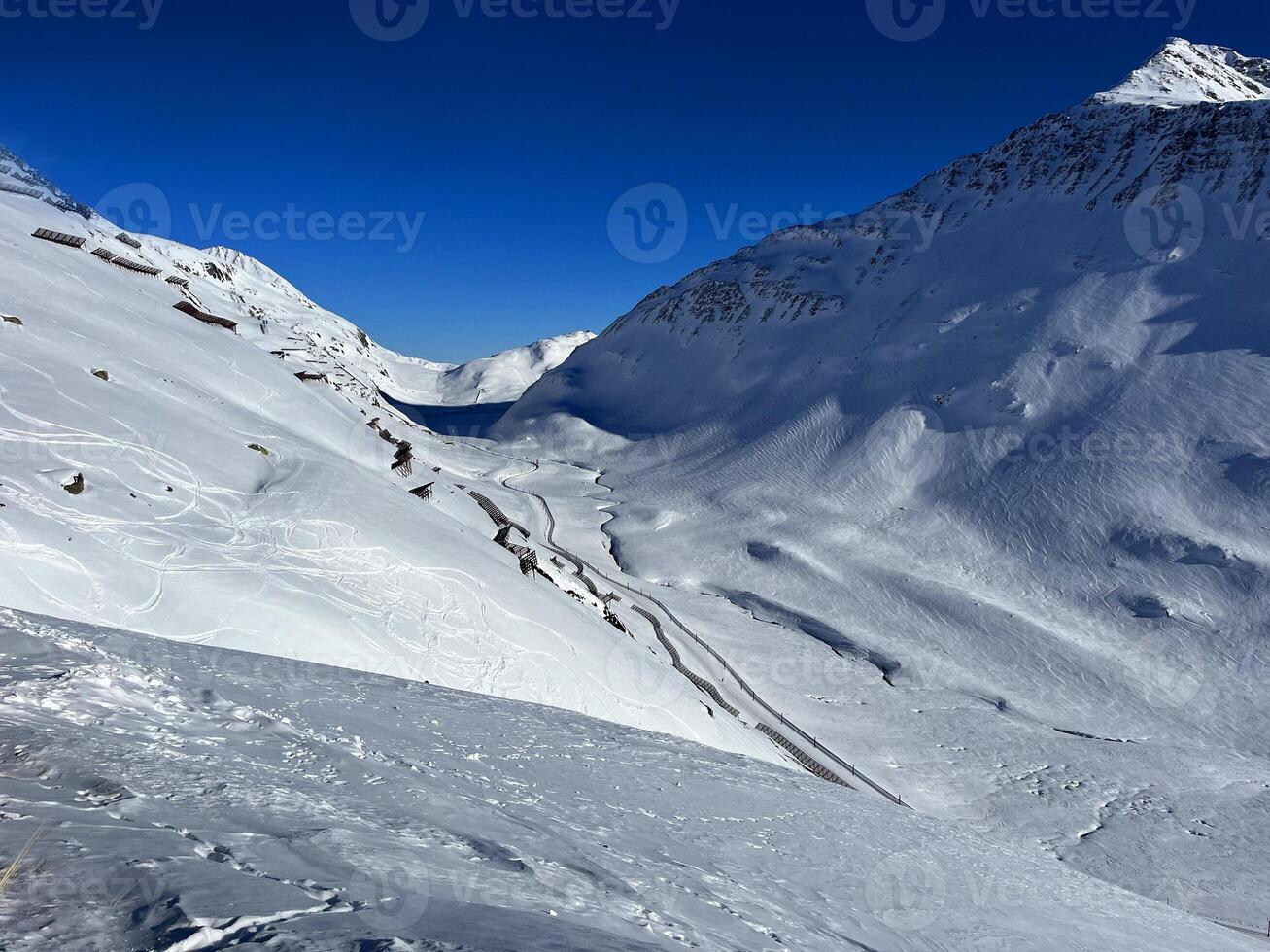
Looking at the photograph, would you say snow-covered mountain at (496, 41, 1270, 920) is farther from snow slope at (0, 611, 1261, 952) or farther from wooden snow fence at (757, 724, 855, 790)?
snow slope at (0, 611, 1261, 952)

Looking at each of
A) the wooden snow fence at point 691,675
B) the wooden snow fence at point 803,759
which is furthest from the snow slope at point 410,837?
the wooden snow fence at point 691,675

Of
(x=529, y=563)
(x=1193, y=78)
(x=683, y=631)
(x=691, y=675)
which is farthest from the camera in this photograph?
(x=1193, y=78)

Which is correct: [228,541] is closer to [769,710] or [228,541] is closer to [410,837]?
[410,837]

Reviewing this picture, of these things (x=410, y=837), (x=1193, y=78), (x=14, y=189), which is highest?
(x=1193, y=78)

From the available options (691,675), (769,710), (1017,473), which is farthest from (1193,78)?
(691,675)

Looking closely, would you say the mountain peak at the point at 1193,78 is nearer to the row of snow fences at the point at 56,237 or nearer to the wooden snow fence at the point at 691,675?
the wooden snow fence at the point at 691,675

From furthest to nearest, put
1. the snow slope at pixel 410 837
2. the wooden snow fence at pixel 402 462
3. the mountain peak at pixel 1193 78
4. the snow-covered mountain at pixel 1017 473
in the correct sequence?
the mountain peak at pixel 1193 78 < the wooden snow fence at pixel 402 462 < the snow-covered mountain at pixel 1017 473 < the snow slope at pixel 410 837

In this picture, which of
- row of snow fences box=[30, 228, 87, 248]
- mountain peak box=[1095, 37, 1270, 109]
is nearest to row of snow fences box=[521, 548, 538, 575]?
row of snow fences box=[30, 228, 87, 248]

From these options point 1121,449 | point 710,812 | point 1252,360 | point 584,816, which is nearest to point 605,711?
point 710,812
